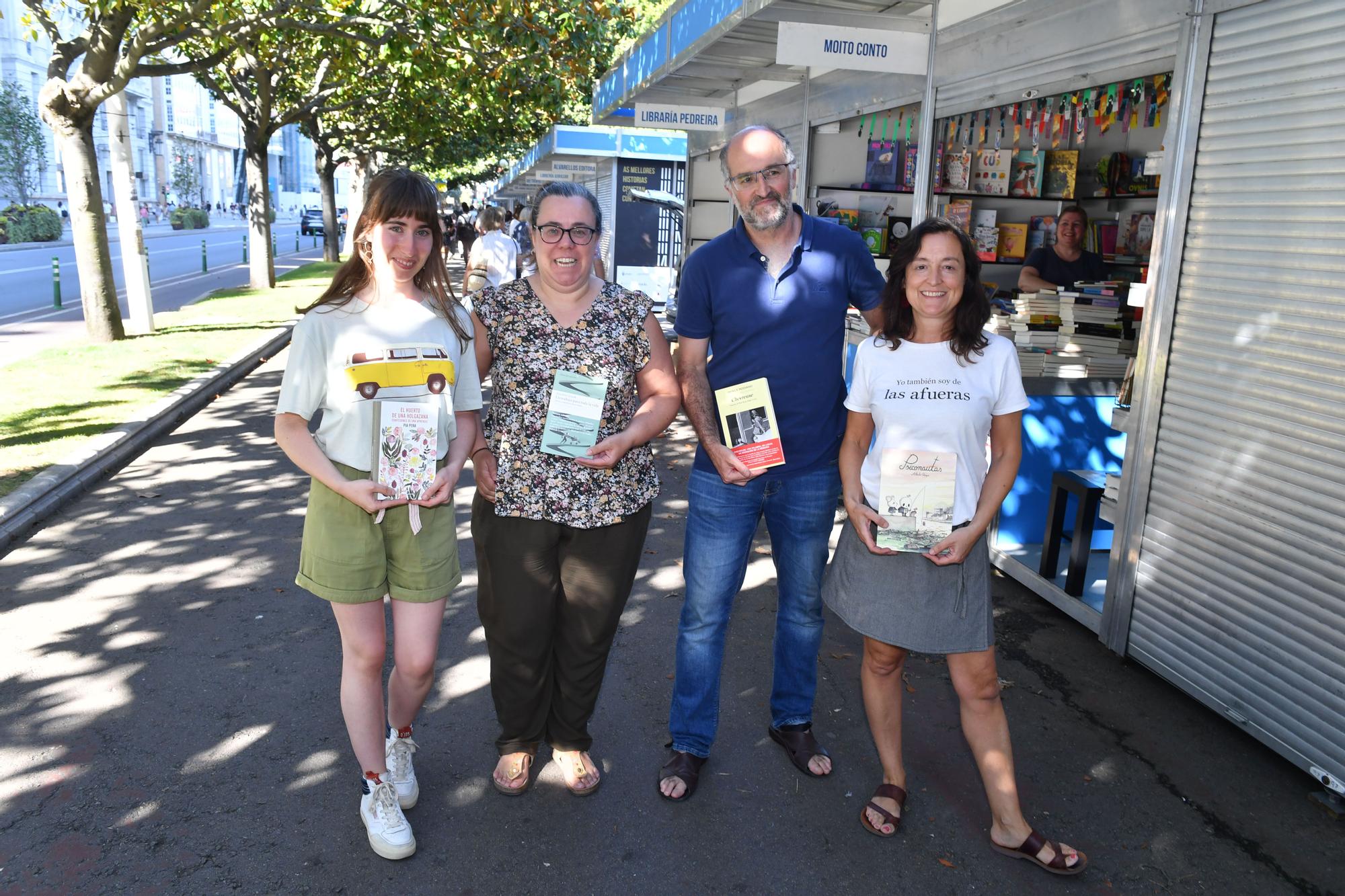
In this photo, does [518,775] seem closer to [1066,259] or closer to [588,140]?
[1066,259]

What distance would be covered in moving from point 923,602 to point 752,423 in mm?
765

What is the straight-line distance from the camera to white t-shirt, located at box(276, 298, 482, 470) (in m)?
2.95

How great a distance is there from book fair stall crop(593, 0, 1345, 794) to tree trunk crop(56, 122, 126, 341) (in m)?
8.81

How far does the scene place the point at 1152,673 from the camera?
4.70m

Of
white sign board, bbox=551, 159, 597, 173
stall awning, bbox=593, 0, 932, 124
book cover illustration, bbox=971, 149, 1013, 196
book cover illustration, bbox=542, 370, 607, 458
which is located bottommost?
book cover illustration, bbox=542, 370, 607, 458

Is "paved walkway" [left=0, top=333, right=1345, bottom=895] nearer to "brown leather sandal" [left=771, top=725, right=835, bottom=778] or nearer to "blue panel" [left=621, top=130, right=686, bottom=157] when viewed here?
"brown leather sandal" [left=771, top=725, right=835, bottom=778]

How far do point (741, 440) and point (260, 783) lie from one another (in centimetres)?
204

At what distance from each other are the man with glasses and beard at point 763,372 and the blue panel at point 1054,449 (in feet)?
9.27

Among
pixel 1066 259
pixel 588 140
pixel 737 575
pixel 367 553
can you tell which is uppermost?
pixel 588 140

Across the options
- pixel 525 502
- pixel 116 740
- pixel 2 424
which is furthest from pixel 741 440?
pixel 2 424

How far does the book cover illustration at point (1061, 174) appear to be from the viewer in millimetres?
8391

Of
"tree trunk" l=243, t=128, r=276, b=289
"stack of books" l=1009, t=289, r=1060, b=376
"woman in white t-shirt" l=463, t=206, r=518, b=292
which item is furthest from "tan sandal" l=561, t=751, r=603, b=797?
"tree trunk" l=243, t=128, r=276, b=289

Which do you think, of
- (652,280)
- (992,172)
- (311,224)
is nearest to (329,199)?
(652,280)

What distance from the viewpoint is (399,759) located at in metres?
3.46
